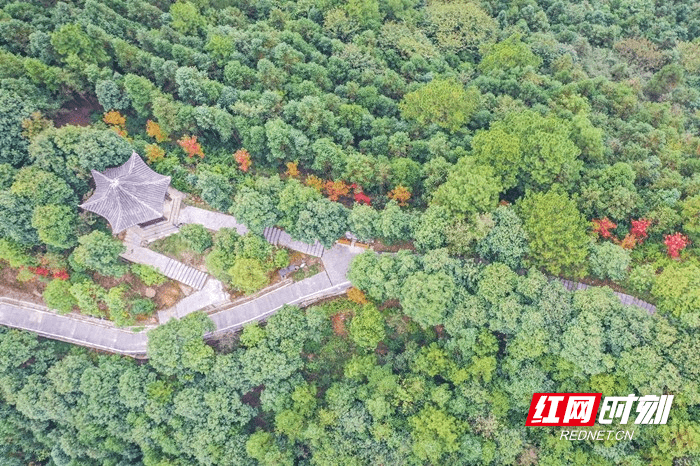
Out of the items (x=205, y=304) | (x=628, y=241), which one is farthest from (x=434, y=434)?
(x=205, y=304)

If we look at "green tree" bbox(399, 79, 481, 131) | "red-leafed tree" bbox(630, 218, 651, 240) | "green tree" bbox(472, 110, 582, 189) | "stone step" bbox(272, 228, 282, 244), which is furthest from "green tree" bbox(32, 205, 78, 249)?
"red-leafed tree" bbox(630, 218, 651, 240)

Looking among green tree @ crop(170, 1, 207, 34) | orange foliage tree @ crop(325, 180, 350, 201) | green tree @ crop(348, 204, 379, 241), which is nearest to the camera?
green tree @ crop(348, 204, 379, 241)

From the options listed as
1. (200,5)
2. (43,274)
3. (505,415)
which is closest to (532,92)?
(505,415)

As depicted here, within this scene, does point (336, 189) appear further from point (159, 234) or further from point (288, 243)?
point (159, 234)

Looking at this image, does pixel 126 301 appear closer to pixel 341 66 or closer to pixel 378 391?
pixel 378 391

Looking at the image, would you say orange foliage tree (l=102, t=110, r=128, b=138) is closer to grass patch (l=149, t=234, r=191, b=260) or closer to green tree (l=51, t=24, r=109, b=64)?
green tree (l=51, t=24, r=109, b=64)

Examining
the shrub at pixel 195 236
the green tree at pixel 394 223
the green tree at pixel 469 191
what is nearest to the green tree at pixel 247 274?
the shrub at pixel 195 236
